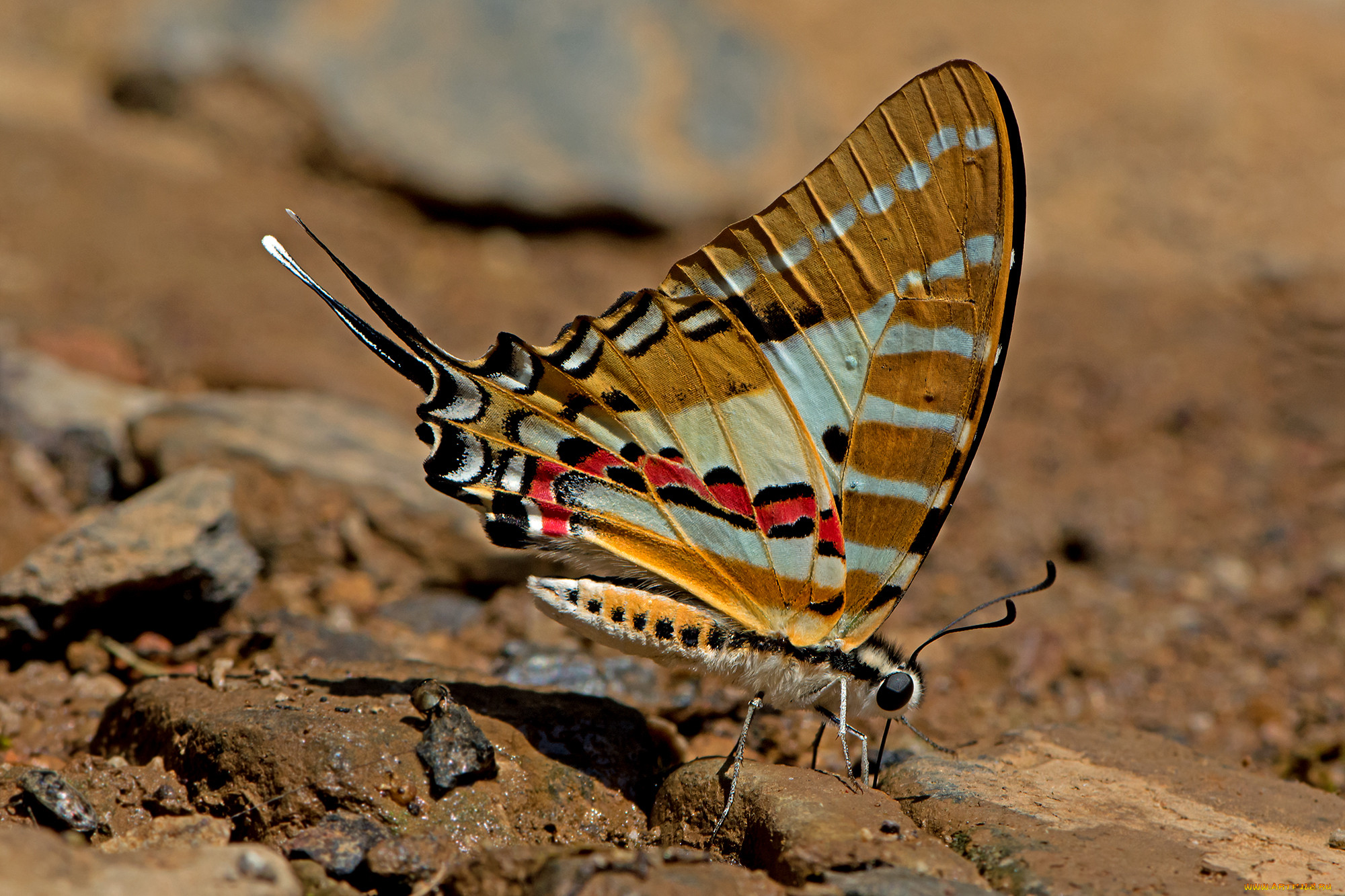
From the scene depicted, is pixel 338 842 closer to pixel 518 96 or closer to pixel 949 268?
pixel 949 268

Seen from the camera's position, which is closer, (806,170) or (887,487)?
(887,487)

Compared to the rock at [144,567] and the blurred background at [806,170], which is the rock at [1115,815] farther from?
the rock at [144,567]

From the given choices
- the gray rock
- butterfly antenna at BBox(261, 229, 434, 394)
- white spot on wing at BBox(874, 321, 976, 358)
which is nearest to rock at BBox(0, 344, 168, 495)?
butterfly antenna at BBox(261, 229, 434, 394)

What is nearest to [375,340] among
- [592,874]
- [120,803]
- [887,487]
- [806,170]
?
[120,803]

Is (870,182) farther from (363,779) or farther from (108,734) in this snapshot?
(108,734)

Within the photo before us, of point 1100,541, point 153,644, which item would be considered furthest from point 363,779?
point 1100,541

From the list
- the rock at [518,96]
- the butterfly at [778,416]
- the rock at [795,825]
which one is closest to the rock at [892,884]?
the rock at [795,825]
